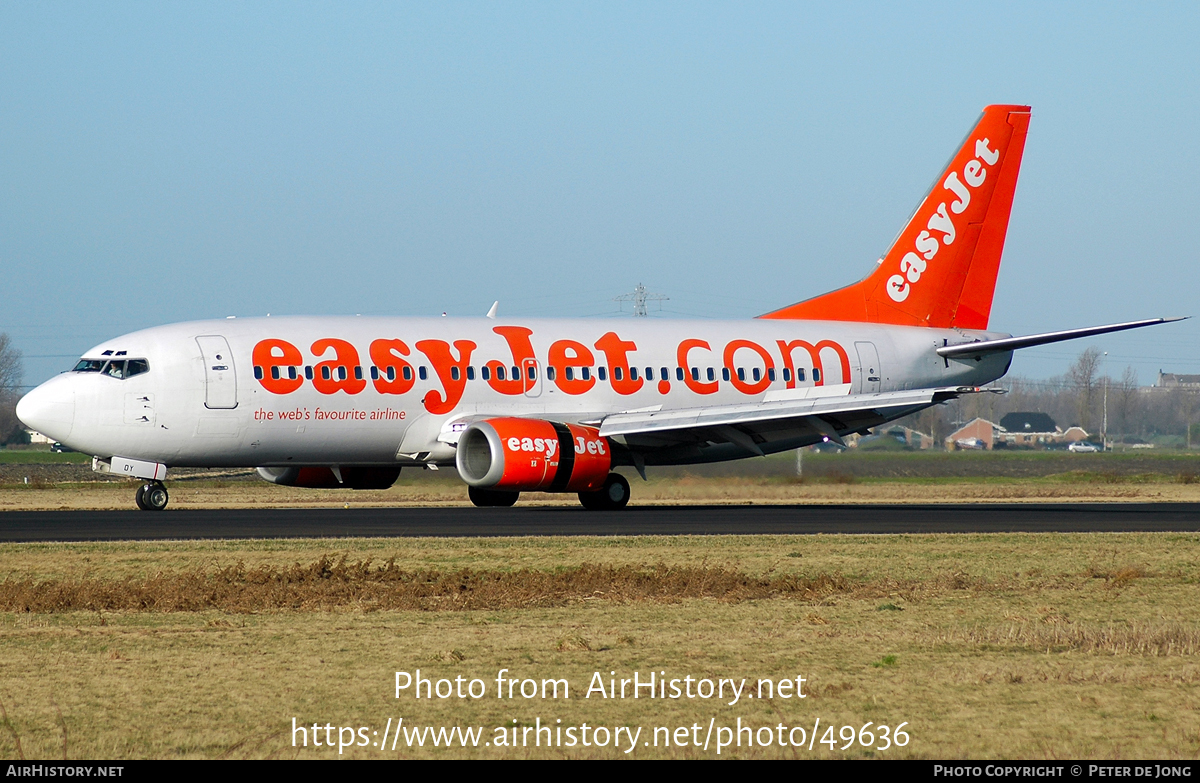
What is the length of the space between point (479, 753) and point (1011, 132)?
31.5 meters

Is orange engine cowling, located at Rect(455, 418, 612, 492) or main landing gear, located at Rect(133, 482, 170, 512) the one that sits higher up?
orange engine cowling, located at Rect(455, 418, 612, 492)

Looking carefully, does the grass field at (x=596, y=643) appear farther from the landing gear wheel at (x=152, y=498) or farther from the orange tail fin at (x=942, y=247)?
the orange tail fin at (x=942, y=247)

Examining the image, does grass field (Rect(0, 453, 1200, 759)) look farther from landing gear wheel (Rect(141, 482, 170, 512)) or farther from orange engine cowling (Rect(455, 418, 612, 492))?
landing gear wheel (Rect(141, 482, 170, 512))

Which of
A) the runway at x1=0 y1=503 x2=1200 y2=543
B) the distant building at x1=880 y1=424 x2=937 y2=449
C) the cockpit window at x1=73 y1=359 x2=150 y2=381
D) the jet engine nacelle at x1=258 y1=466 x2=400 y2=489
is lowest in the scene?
the distant building at x1=880 y1=424 x2=937 y2=449

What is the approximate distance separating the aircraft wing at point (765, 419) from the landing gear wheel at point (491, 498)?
2.83 m

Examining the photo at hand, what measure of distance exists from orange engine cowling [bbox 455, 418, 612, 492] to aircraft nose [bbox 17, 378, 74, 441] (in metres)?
7.32

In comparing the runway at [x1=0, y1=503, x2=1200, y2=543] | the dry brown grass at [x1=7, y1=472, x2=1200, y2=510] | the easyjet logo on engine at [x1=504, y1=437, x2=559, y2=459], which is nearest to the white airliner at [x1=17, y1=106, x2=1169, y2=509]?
the easyjet logo on engine at [x1=504, y1=437, x2=559, y2=459]

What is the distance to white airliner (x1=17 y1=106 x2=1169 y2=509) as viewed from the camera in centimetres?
2769

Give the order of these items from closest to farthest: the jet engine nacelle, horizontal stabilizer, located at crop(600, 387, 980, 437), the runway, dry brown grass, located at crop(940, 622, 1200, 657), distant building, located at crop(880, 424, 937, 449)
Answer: dry brown grass, located at crop(940, 622, 1200, 657)
the runway
horizontal stabilizer, located at crop(600, 387, 980, 437)
the jet engine nacelle
distant building, located at crop(880, 424, 937, 449)

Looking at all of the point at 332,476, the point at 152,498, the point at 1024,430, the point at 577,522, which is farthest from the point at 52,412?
the point at 1024,430

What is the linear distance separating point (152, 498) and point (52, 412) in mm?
2523

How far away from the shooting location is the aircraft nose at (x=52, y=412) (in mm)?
27109
